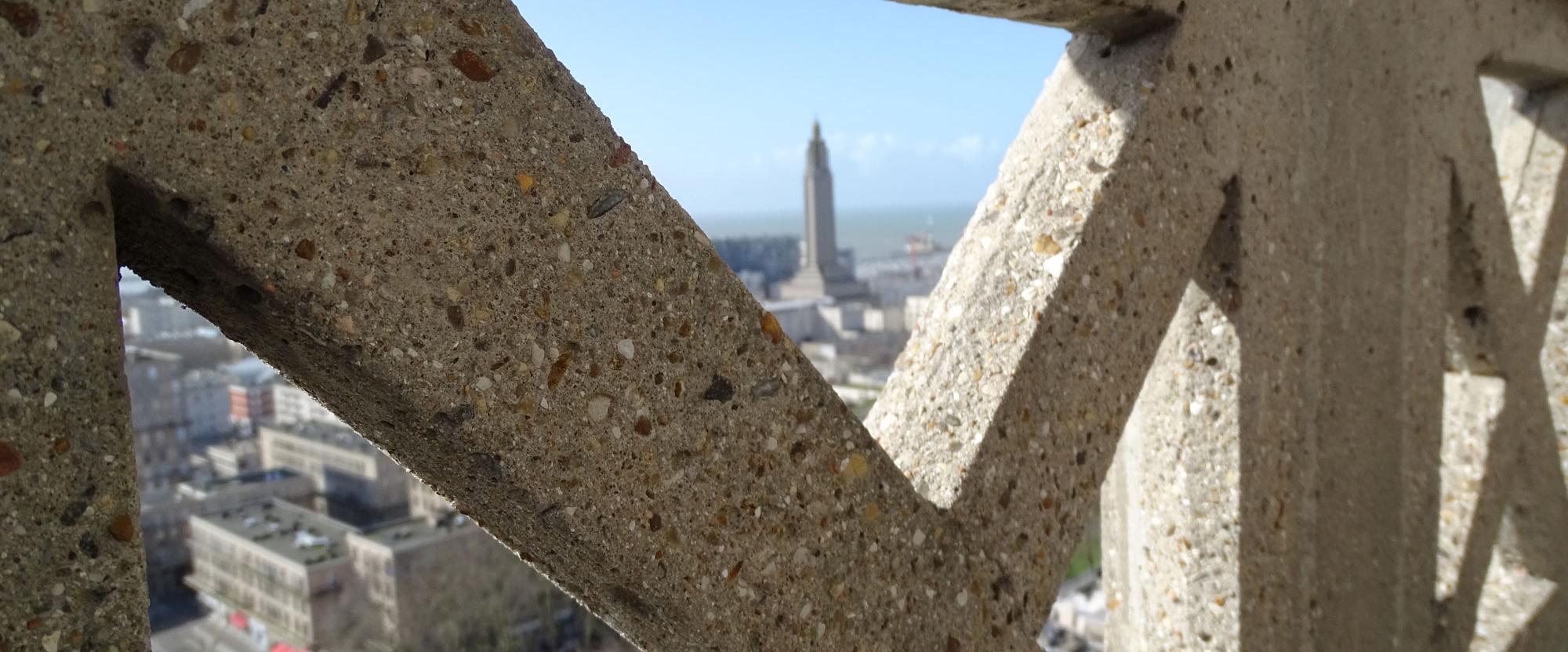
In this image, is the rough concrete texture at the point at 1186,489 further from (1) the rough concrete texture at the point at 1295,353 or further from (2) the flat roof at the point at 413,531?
(2) the flat roof at the point at 413,531

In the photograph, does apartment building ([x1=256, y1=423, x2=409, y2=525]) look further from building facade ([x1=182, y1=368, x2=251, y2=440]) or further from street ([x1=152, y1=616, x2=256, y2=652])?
street ([x1=152, y1=616, x2=256, y2=652])

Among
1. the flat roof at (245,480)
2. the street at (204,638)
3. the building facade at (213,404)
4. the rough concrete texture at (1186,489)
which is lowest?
the street at (204,638)

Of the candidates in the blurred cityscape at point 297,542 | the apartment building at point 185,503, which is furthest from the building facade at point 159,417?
the apartment building at point 185,503

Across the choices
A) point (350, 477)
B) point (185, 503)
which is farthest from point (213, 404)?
point (185, 503)

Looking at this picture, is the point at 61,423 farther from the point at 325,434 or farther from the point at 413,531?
the point at 325,434

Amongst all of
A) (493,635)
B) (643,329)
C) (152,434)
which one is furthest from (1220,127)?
(152,434)

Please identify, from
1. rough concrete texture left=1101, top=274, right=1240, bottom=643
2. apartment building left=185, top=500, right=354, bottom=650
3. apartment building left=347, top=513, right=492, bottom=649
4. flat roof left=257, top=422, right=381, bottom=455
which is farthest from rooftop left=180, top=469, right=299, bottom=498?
rough concrete texture left=1101, top=274, right=1240, bottom=643
